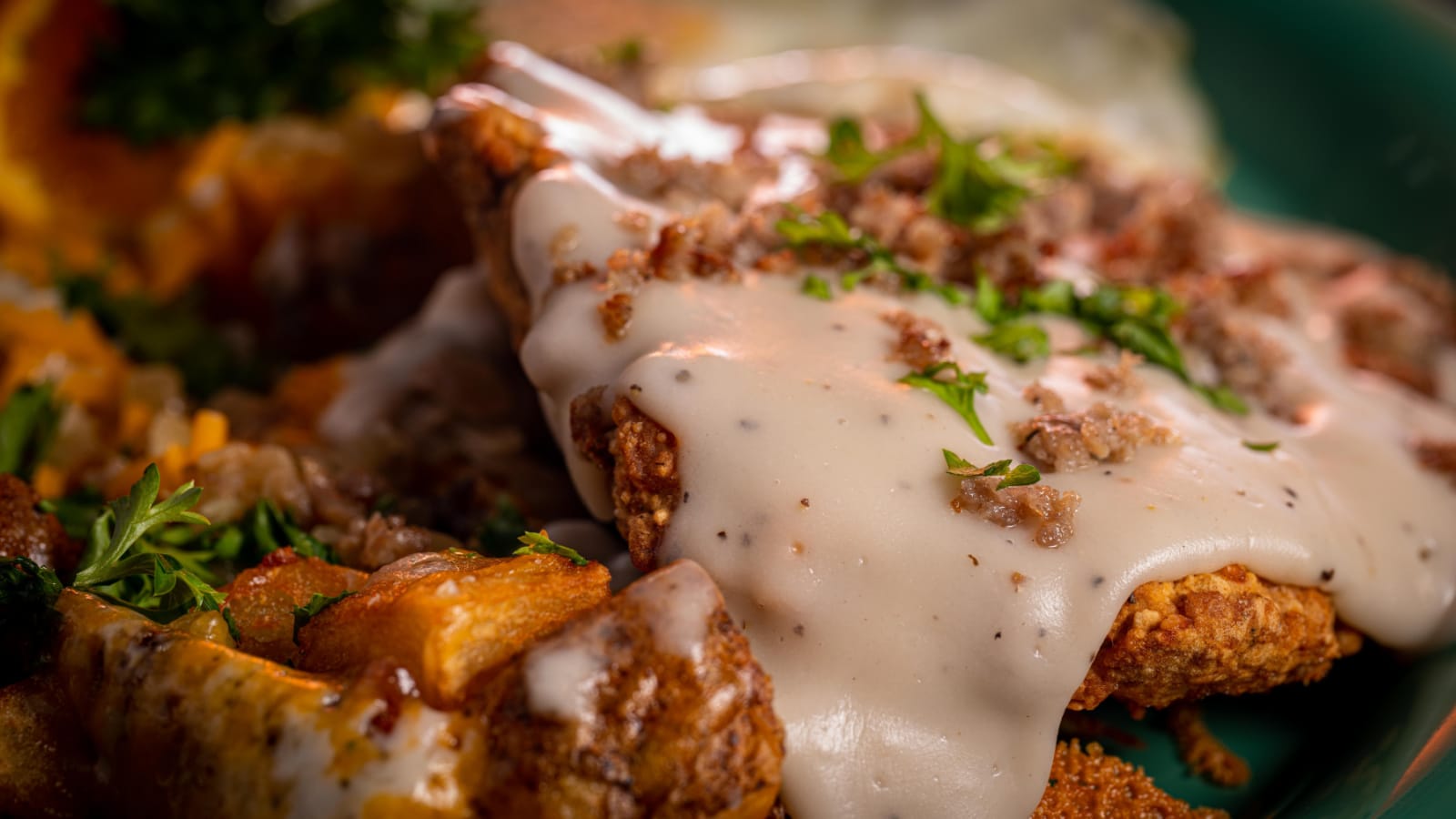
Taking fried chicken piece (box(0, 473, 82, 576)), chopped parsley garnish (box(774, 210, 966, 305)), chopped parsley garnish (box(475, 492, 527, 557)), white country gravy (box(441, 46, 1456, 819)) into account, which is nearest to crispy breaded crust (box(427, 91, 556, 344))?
white country gravy (box(441, 46, 1456, 819))

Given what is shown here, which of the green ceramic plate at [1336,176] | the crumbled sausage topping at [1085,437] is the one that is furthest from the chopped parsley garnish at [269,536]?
the green ceramic plate at [1336,176]

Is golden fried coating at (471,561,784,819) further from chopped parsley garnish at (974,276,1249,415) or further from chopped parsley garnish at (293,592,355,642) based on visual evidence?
chopped parsley garnish at (974,276,1249,415)

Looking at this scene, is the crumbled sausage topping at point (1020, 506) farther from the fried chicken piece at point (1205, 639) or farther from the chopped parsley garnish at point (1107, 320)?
the chopped parsley garnish at point (1107, 320)

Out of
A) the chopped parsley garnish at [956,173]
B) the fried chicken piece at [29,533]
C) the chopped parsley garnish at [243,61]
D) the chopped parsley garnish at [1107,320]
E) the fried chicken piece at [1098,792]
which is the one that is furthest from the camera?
the chopped parsley garnish at [243,61]

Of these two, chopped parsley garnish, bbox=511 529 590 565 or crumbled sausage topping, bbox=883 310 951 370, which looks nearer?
chopped parsley garnish, bbox=511 529 590 565

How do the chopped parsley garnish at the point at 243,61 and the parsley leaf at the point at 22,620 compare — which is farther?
the chopped parsley garnish at the point at 243,61

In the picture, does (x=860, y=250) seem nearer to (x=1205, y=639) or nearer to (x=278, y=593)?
(x=1205, y=639)

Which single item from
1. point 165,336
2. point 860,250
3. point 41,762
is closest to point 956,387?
point 860,250
